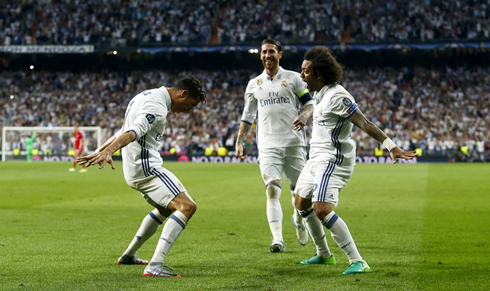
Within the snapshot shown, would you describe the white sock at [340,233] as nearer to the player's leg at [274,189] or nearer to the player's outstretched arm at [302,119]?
the player's outstretched arm at [302,119]

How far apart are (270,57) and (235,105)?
41.4 meters

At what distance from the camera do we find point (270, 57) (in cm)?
898

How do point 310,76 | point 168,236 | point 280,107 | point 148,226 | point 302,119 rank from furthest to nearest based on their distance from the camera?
point 280,107, point 302,119, point 148,226, point 310,76, point 168,236

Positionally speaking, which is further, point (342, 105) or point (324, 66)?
point (324, 66)

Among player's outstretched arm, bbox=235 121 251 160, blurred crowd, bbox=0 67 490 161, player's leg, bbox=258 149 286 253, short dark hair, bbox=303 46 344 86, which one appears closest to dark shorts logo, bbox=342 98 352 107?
short dark hair, bbox=303 46 344 86

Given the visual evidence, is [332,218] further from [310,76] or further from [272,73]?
[272,73]

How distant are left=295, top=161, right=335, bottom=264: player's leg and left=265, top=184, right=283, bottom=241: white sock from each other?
101cm

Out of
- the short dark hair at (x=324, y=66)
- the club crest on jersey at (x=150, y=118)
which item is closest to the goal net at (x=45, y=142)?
the short dark hair at (x=324, y=66)

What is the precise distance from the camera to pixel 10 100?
53.1m

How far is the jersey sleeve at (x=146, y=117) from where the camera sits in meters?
6.18

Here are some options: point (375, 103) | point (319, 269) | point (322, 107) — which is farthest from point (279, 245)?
point (375, 103)

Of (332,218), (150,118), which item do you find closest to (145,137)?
(150,118)

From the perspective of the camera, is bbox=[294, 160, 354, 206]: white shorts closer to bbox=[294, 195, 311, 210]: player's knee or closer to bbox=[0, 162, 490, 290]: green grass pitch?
bbox=[294, 195, 311, 210]: player's knee

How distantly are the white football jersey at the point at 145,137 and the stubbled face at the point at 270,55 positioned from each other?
2.46 m
